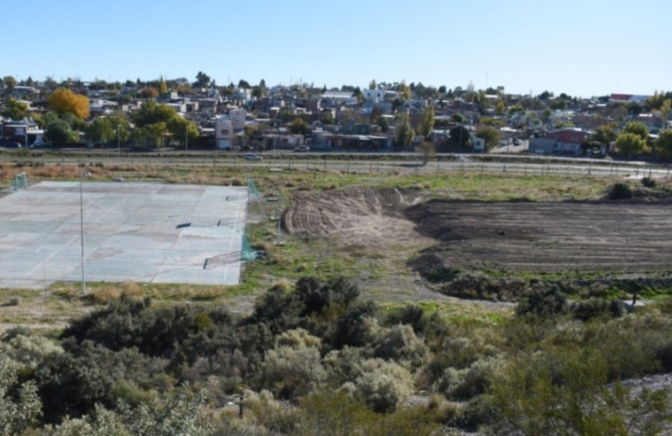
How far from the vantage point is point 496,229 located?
32.3 metres

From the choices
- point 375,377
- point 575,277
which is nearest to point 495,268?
point 575,277

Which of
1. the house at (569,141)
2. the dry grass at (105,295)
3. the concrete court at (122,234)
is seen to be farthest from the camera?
the house at (569,141)

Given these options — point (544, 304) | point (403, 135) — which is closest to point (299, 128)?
point (403, 135)

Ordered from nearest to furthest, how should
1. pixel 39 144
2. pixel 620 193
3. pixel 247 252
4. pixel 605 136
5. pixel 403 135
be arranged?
1. pixel 247 252
2. pixel 620 193
3. pixel 39 144
4. pixel 403 135
5. pixel 605 136

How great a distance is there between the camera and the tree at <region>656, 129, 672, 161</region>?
6938cm

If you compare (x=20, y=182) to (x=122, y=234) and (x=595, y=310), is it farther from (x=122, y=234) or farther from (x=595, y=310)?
(x=595, y=310)

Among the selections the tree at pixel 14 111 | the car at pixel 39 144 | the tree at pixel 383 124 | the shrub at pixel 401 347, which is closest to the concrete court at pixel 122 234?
the shrub at pixel 401 347

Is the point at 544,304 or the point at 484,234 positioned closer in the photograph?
the point at 544,304

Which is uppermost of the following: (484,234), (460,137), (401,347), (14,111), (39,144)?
(14,111)

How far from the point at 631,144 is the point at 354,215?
4639 centimetres

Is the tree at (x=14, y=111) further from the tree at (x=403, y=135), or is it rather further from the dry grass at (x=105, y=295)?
the dry grass at (x=105, y=295)

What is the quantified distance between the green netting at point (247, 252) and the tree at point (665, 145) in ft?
179

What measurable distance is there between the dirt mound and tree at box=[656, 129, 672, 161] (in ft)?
127

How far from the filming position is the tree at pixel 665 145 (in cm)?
6938
